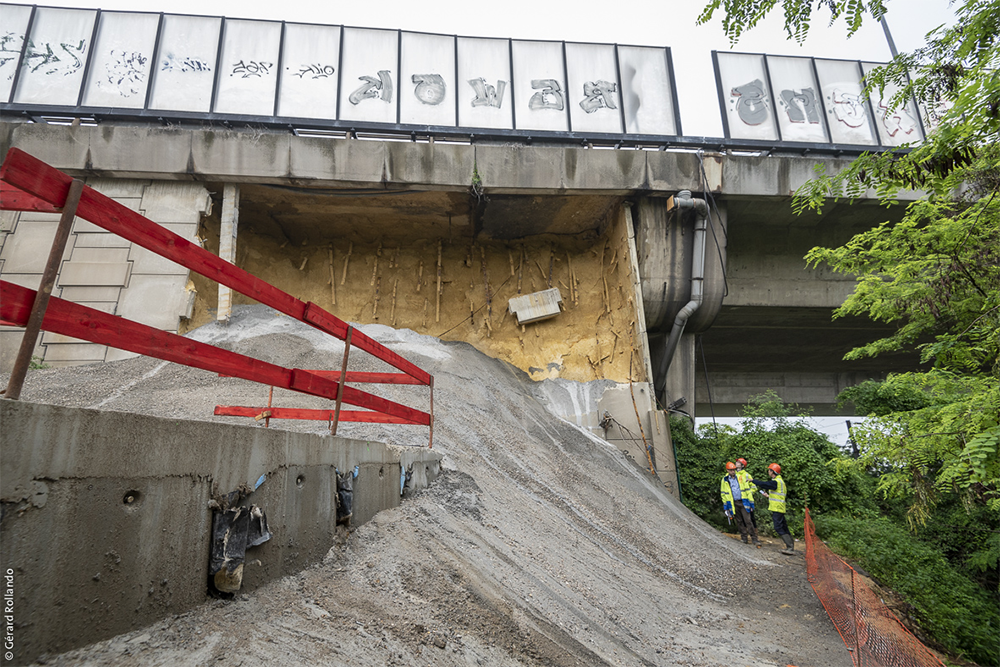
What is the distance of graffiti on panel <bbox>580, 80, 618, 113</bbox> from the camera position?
15.7 m

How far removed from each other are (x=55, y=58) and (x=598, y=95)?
14347 mm

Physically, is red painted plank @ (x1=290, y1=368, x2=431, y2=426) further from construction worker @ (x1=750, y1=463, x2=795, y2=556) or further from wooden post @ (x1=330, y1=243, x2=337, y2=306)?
wooden post @ (x1=330, y1=243, x2=337, y2=306)

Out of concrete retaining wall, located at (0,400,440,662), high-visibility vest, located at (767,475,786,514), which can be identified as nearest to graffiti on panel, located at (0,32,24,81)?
concrete retaining wall, located at (0,400,440,662)

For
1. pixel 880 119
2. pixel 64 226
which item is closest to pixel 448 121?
pixel 880 119

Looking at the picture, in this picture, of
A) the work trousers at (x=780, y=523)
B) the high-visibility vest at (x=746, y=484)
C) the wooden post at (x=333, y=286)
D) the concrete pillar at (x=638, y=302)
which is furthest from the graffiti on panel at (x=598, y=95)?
the work trousers at (x=780, y=523)

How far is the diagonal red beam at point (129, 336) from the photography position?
1.73 metres

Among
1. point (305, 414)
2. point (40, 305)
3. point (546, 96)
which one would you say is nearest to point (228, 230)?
point (305, 414)

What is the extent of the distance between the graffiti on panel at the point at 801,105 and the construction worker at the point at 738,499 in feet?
37.3

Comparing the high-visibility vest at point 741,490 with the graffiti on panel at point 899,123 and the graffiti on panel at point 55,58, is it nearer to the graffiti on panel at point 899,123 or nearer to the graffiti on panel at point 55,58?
the graffiti on panel at point 899,123

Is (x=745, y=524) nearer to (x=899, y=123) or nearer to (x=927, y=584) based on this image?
(x=927, y=584)

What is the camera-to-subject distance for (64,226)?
1878mm

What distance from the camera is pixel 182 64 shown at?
14.3m

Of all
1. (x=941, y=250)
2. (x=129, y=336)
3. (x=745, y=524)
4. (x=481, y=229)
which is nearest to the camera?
(x=129, y=336)

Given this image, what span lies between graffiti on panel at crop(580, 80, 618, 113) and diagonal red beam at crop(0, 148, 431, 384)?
47.1ft
